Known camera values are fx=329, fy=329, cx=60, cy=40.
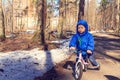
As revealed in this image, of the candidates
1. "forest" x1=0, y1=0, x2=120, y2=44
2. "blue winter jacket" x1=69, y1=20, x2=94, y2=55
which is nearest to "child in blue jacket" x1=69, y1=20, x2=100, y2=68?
"blue winter jacket" x1=69, y1=20, x2=94, y2=55

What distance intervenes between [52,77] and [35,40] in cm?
1313

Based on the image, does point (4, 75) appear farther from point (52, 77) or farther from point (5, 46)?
point (5, 46)

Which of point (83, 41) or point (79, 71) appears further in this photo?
point (83, 41)

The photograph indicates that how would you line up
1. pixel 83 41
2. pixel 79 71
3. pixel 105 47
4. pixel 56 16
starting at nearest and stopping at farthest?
pixel 79 71 < pixel 83 41 < pixel 105 47 < pixel 56 16

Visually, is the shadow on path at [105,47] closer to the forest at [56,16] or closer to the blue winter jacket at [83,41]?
the blue winter jacket at [83,41]

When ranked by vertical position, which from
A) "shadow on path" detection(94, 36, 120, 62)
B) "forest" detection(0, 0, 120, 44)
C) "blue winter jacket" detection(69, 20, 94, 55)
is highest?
"forest" detection(0, 0, 120, 44)

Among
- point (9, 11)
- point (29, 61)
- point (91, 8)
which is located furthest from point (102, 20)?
point (29, 61)

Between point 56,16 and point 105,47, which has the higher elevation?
point 56,16

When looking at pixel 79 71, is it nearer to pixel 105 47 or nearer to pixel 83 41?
pixel 83 41

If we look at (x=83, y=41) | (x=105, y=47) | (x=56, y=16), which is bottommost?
(x=105, y=47)

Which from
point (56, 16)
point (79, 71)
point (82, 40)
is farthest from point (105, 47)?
point (56, 16)

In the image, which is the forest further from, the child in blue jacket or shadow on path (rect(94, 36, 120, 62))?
the child in blue jacket

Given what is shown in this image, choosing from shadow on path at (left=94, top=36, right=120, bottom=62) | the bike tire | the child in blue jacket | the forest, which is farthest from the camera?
the forest

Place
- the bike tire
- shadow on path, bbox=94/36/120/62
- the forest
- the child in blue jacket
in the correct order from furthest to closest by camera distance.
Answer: the forest < shadow on path, bbox=94/36/120/62 < the child in blue jacket < the bike tire
